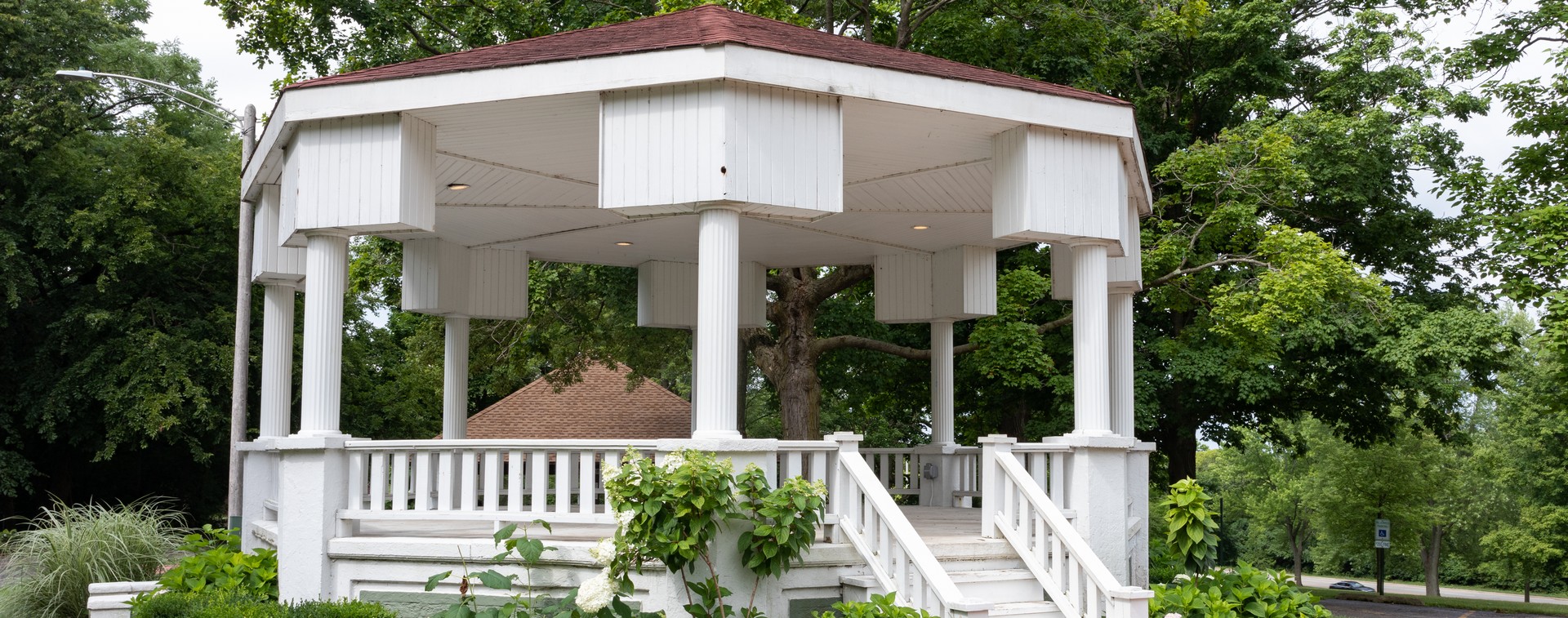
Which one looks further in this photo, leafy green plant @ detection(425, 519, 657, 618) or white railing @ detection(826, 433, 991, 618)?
white railing @ detection(826, 433, 991, 618)

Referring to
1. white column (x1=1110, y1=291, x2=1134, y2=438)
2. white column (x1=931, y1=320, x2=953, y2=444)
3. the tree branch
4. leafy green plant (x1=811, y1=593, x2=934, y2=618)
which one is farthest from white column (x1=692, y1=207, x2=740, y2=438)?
the tree branch

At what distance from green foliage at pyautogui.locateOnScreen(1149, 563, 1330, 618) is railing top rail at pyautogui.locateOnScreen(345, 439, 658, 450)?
428cm

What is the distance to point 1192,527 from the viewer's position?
34.4ft

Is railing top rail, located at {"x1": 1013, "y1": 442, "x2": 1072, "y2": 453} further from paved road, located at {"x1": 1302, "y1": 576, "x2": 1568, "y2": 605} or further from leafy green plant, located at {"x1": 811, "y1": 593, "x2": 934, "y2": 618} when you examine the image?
paved road, located at {"x1": 1302, "y1": 576, "x2": 1568, "y2": 605}

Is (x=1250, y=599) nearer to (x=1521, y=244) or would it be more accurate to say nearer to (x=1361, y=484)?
(x=1521, y=244)

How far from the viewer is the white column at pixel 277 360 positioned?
40.9 feet

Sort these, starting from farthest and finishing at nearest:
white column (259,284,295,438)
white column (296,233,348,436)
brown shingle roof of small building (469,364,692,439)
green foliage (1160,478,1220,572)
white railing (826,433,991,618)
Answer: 1. brown shingle roof of small building (469,364,692,439)
2. white column (259,284,295,438)
3. green foliage (1160,478,1220,572)
4. white column (296,233,348,436)
5. white railing (826,433,991,618)

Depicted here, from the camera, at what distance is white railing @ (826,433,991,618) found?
831 centimetres

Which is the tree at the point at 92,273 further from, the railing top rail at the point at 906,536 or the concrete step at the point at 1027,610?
the concrete step at the point at 1027,610

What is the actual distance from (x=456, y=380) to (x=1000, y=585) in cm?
897

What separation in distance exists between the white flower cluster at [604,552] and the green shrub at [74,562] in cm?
657

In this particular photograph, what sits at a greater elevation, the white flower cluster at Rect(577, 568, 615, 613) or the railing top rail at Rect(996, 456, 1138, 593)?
the railing top rail at Rect(996, 456, 1138, 593)

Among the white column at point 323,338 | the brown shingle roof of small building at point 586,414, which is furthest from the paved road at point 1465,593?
the white column at point 323,338

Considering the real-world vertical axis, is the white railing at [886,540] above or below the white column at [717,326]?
below
